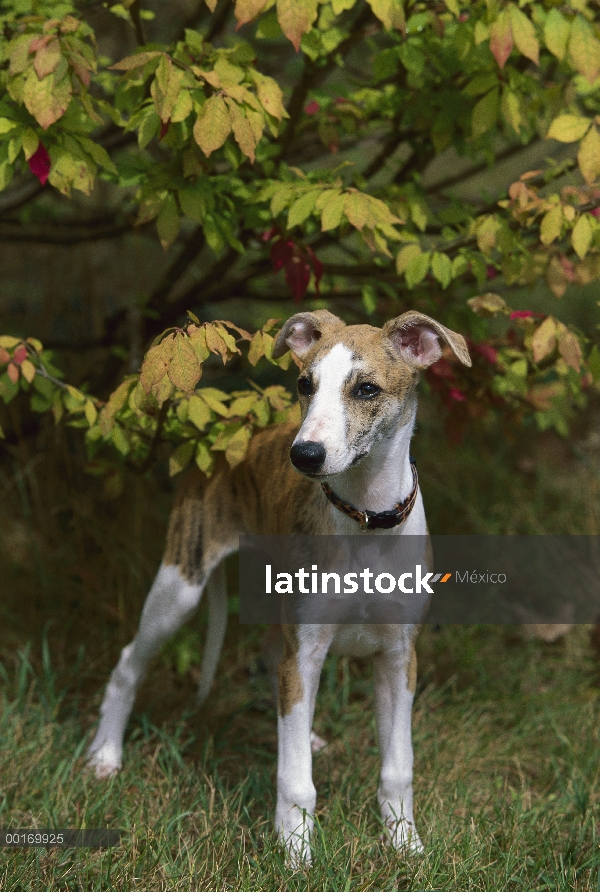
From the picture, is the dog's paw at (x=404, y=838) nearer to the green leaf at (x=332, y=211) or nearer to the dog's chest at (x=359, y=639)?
the dog's chest at (x=359, y=639)

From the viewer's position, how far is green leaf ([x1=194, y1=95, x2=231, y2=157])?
331 cm

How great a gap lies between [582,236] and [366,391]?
1135 mm

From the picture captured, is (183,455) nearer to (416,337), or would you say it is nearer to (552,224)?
(416,337)

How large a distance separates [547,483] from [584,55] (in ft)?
11.7

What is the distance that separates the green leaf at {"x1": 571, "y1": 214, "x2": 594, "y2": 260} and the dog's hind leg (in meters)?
2.05

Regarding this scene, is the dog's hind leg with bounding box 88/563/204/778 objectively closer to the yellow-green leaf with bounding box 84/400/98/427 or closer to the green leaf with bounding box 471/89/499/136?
the yellow-green leaf with bounding box 84/400/98/427

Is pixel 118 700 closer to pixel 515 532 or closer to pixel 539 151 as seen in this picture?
pixel 515 532

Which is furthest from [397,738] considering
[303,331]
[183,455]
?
[303,331]

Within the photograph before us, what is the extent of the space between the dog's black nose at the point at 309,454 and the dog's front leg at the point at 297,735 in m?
0.75

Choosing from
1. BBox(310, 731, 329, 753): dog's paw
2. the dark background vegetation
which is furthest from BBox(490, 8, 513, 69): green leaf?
BBox(310, 731, 329, 753): dog's paw

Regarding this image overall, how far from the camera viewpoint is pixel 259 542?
4047 mm

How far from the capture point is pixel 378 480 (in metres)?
3.39

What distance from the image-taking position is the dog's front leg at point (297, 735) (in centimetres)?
336

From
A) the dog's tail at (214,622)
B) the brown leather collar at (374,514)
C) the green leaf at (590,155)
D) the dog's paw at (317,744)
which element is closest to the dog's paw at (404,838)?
the dog's paw at (317,744)
